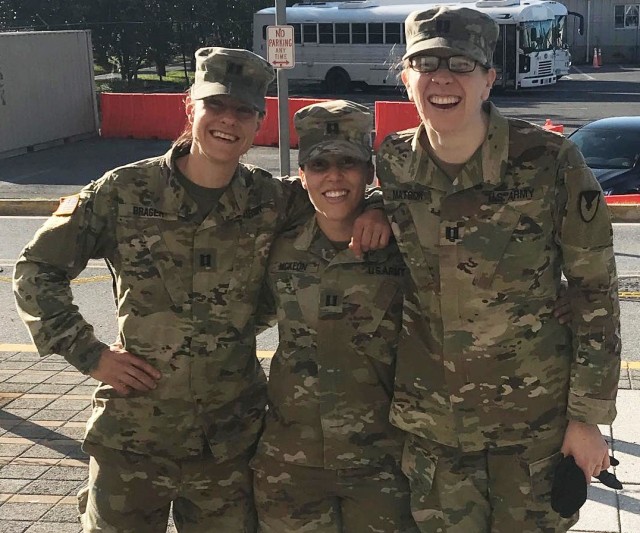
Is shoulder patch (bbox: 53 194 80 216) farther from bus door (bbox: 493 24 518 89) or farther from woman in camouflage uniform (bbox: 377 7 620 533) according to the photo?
bus door (bbox: 493 24 518 89)

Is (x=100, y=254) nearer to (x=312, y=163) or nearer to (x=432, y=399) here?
(x=312, y=163)

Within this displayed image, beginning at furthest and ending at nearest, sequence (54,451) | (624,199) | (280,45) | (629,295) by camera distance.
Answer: (624,199), (280,45), (629,295), (54,451)

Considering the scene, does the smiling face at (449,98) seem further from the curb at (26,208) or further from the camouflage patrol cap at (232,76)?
the curb at (26,208)

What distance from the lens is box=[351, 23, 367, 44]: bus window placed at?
29062mm

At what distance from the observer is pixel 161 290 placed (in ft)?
9.95

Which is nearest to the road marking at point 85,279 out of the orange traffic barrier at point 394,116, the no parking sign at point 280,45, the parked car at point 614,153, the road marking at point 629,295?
the no parking sign at point 280,45

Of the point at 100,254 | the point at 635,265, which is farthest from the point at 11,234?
the point at 100,254

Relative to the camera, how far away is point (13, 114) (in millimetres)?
18031

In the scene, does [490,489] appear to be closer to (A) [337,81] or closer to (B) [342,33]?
(B) [342,33]

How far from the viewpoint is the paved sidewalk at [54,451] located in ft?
13.6

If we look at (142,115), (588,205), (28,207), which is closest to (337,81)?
(142,115)

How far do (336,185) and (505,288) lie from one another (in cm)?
64

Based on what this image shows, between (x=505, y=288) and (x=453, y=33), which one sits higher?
(x=453, y=33)

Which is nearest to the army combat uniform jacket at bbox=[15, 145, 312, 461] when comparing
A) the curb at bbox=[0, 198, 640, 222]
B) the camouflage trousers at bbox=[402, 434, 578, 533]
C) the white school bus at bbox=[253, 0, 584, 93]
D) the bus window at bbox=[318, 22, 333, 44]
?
the camouflage trousers at bbox=[402, 434, 578, 533]
